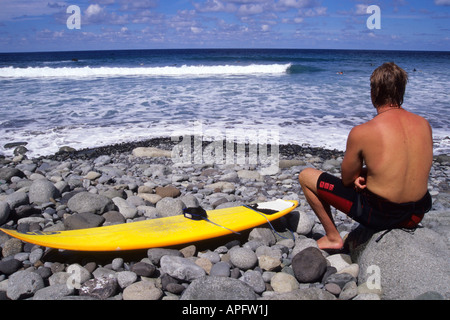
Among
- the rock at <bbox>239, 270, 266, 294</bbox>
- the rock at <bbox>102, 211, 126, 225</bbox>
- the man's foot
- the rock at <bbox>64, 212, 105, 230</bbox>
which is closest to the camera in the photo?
the rock at <bbox>239, 270, 266, 294</bbox>

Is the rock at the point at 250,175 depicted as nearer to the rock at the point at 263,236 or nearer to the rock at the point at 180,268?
the rock at the point at 263,236

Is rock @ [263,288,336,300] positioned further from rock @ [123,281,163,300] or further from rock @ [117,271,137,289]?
rock @ [117,271,137,289]

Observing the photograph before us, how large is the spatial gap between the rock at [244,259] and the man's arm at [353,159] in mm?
1043

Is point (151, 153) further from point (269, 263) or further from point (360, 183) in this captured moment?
point (360, 183)

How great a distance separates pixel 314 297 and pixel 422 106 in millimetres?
11998

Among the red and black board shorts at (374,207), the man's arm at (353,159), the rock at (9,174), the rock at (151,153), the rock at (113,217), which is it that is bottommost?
the rock at (113,217)

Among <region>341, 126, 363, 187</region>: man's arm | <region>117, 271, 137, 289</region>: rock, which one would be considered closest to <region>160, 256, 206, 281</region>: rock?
<region>117, 271, 137, 289</region>: rock

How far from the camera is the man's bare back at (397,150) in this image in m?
2.59

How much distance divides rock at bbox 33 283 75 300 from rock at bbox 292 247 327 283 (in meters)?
1.83

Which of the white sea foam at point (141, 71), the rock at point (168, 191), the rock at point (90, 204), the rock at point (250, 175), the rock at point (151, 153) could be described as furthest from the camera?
the white sea foam at point (141, 71)

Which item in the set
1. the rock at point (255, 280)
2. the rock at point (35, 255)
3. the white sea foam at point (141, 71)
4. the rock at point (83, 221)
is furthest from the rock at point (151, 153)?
the white sea foam at point (141, 71)

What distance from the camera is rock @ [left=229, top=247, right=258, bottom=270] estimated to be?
3.20 meters

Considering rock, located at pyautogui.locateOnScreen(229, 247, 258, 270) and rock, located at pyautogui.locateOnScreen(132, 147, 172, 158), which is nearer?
rock, located at pyautogui.locateOnScreen(229, 247, 258, 270)
